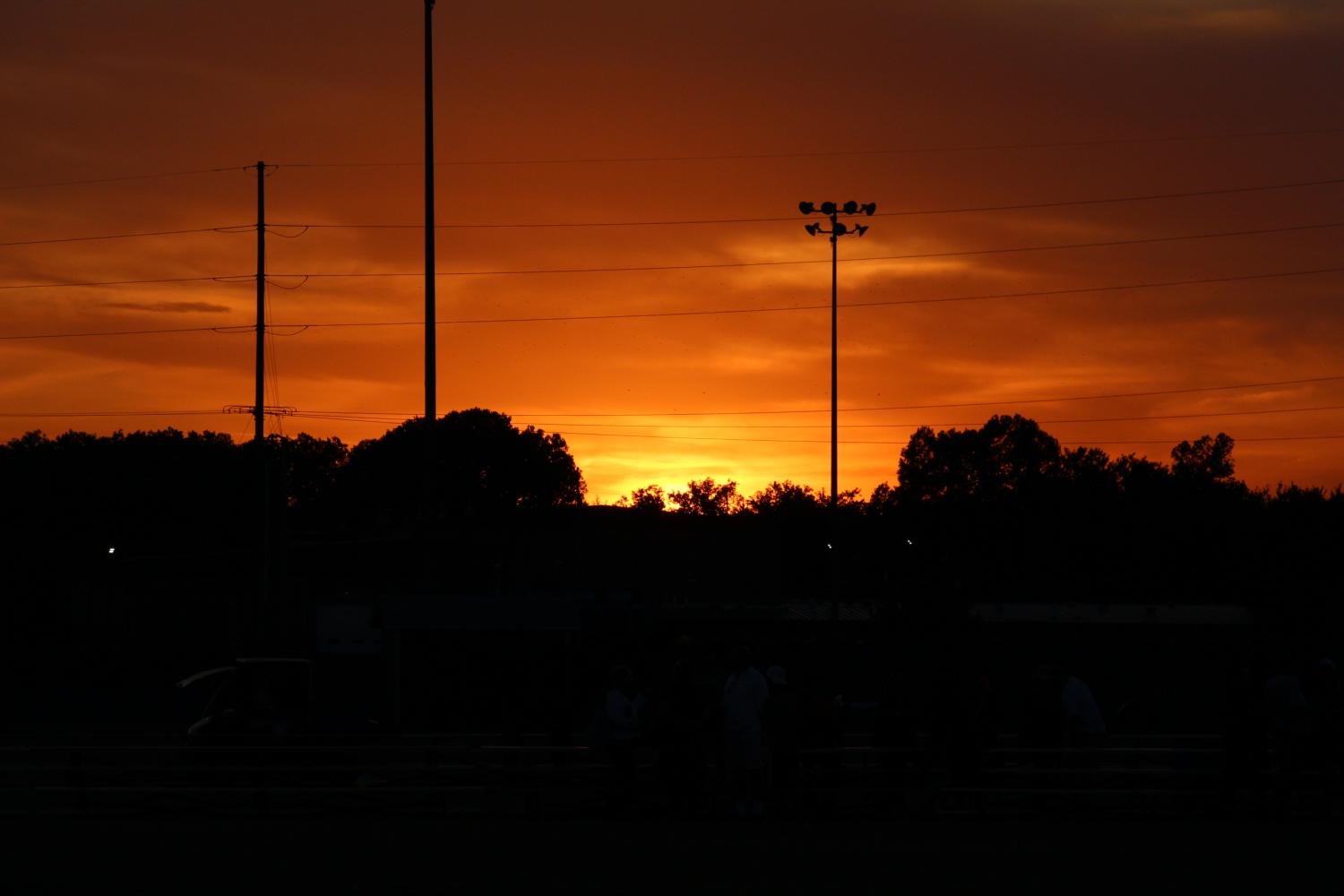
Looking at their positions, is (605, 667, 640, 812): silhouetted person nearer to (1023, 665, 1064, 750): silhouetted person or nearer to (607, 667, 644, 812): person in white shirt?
(607, 667, 644, 812): person in white shirt

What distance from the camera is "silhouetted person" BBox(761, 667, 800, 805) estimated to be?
70.9 ft

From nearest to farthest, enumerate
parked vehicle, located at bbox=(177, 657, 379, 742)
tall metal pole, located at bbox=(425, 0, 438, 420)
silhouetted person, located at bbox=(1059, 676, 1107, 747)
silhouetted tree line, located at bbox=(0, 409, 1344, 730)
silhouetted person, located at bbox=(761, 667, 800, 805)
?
silhouetted person, located at bbox=(761, 667, 800, 805)
silhouetted person, located at bbox=(1059, 676, 1107, 747)
parked vehicle, located at bbox=(177, 657, 379, 742)
tall metal pole, located at bbox=(425, 0, 438, 420)
silhouetted tree line, located at bbox=(0, 409, 1344, 730)

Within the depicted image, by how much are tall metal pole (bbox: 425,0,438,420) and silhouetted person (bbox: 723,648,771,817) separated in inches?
713

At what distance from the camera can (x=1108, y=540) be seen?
104438 mm

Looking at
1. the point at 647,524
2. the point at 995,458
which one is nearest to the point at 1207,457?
Answer: the point at 995,458

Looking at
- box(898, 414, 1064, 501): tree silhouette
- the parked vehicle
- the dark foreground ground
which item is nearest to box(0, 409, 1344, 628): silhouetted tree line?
box(898, 414, 1064, 501): tree silhouette

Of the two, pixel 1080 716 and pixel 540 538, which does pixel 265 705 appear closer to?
pixel 1080 716

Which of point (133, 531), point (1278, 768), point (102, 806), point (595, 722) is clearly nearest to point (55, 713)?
point (102, 806)

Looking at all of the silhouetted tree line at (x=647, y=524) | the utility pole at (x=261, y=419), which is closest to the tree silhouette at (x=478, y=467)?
the silhouetted tree line at (x=647, y=524)

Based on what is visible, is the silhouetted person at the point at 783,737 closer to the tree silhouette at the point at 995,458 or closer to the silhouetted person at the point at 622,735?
the silhouetted person at the point at 622,735

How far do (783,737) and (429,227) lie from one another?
77.2 feet

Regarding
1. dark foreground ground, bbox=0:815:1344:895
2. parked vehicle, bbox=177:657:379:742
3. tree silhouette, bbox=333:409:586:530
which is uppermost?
tree silhouette, bbox=333:409:586:530

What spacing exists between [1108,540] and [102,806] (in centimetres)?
8878

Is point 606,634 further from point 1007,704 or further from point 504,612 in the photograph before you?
point 1007,704
